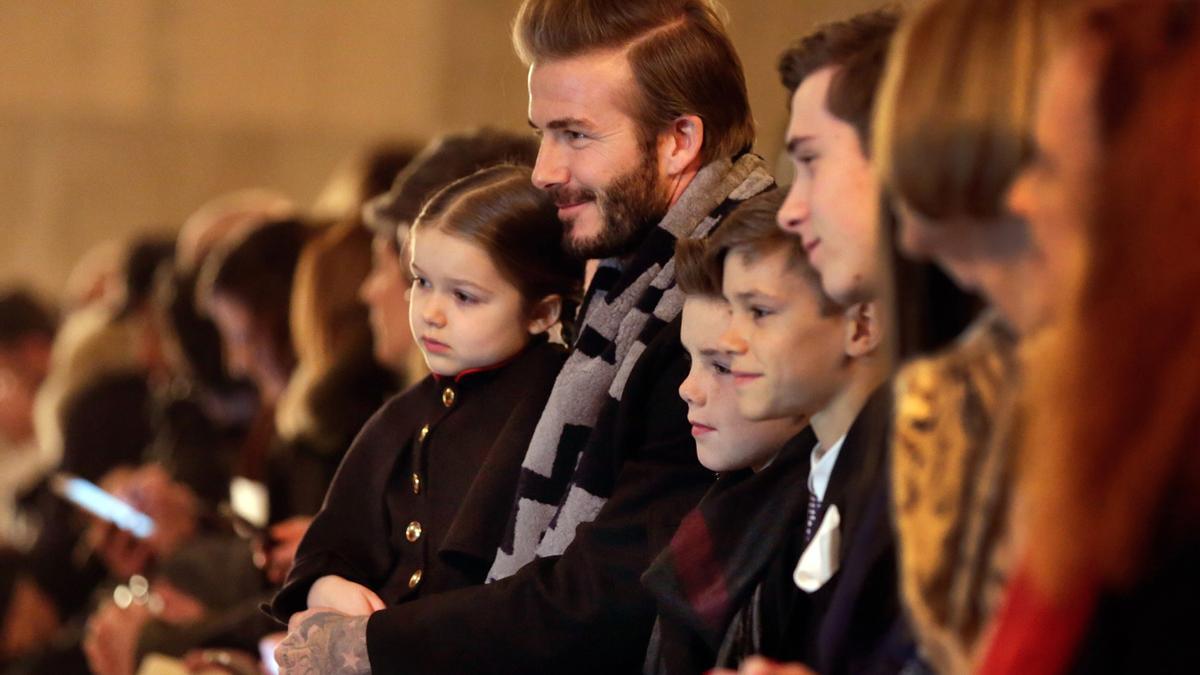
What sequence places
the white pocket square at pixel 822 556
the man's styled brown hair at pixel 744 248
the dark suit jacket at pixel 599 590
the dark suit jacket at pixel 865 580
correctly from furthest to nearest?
the dark suit jacket at pixel 599 590 < the man's styled brown hair at pixel 744 248 < the white pocket square at pixel 822 556 < the dark suit jacket at pixel 865 580

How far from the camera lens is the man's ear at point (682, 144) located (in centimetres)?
309

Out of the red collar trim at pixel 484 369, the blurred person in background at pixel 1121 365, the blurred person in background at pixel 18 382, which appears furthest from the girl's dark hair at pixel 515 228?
the blurred person in background at pixel 18 382

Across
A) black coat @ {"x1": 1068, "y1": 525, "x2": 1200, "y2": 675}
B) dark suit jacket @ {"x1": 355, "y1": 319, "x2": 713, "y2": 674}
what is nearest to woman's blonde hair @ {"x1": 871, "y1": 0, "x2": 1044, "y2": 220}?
black coat @ {"x1": 1068, "y1": 525, "x2": 1200, "y2": 675}

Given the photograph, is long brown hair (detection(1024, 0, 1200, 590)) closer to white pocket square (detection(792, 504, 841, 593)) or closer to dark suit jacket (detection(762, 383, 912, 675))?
dark suit jacket (detection(762, 383, 912, 675))

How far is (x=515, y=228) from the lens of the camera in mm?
3137

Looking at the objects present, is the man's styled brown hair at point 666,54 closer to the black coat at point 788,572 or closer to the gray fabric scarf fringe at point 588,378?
the gray fabric scarf fringe at point 588,378

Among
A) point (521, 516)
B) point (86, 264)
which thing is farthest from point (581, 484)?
point (86, 264)

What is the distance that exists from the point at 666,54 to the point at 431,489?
0.85 m

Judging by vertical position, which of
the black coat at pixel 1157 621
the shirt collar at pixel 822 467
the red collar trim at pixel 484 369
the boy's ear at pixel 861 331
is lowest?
the red collar trim at pixel 484 369

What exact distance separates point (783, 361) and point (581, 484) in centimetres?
59

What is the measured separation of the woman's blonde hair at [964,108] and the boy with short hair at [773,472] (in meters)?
0.56

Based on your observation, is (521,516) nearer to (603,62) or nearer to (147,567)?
(603,62)

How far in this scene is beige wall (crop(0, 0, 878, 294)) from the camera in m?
9.95

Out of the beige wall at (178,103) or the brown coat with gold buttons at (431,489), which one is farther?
the beige wall at (178,103)
